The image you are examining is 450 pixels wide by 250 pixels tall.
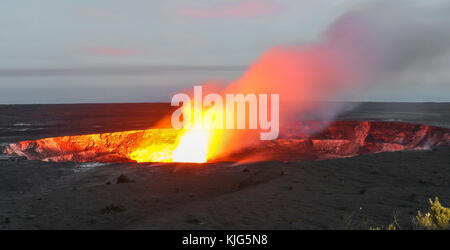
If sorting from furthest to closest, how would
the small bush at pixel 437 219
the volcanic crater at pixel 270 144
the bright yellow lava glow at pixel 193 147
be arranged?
the volcanic crater at pixel 270 144 < the bright yellow lava glow at pixel 193 147 < the small bush at pixel 437 219

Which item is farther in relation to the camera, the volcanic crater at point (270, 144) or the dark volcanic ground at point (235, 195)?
the volcanic crater at point (270, 144)

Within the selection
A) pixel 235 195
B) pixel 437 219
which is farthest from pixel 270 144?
pixel 437 219

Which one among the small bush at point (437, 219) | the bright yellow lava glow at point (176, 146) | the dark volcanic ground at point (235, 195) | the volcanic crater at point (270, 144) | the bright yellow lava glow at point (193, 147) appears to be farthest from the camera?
the volcanic crater at point (270, 144)

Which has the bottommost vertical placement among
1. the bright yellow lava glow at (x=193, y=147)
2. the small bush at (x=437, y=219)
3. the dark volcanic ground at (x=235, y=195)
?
the small bush at (x=437, y=219)

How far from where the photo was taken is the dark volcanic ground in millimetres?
9383

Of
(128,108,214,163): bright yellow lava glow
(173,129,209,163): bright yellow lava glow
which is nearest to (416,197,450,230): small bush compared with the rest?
(173,129,209,163): bright yellow lava glow

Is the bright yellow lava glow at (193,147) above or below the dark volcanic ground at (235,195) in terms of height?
above

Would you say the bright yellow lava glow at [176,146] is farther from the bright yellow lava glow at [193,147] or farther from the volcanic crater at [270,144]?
the volcanic crater at [270,144]

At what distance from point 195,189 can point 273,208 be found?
5.93m

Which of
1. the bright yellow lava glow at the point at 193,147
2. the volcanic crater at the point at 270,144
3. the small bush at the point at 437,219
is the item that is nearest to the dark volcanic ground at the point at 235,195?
the small bush at the point at 437,219

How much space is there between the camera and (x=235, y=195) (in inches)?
476

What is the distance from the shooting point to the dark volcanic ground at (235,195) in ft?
30.8

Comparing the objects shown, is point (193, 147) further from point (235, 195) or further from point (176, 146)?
point (235, 195)

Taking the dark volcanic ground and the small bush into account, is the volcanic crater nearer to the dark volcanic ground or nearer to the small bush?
the dark volcanic ground
